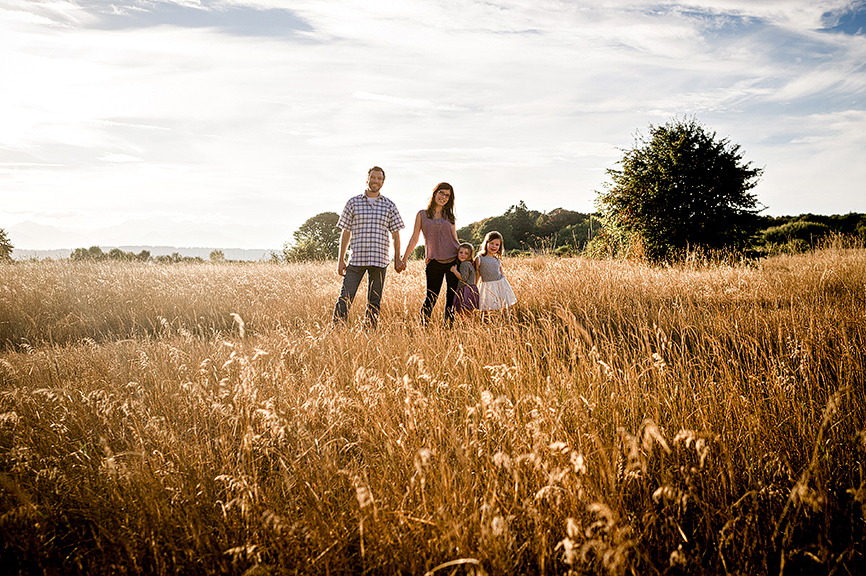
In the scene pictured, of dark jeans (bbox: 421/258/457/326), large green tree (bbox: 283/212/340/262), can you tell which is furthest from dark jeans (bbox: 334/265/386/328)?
large green tree (bbox: 283/212/340/262)

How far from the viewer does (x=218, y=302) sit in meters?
7.72

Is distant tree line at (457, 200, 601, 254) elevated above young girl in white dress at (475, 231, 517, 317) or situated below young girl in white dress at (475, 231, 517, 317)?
above

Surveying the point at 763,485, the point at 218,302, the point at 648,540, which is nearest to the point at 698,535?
the point at 648,540

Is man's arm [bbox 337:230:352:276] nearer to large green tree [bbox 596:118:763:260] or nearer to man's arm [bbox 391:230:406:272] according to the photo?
man's arm [bbox 391:230:406:272]

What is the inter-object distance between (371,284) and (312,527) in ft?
12.0

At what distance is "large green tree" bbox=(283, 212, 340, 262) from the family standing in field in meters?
20.7

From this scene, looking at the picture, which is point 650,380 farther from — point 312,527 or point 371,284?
point 371,284

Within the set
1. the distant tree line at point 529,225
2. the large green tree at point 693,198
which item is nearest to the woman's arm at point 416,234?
the large green tree at point 693,198

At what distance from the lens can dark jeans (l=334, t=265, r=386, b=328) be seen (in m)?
5.10

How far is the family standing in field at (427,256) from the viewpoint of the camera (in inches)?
204

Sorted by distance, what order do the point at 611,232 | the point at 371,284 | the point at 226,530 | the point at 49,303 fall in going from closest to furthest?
1. the point at 226,530
2. the point at 371,284
3. the point at 49,303
4. the point at 611,232

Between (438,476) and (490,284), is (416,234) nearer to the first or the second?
(490,284)

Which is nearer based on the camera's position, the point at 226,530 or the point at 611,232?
the point at 226,530

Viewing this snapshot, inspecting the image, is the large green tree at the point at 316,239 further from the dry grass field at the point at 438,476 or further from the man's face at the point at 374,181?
the dry grass field at the point at 438,476
